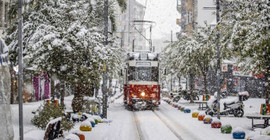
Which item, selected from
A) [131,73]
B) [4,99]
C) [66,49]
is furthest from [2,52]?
[131,73]

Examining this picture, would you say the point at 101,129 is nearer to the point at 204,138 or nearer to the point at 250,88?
the point at 204,138

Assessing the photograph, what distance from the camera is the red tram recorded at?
27281 millimetres

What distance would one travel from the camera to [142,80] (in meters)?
27.5

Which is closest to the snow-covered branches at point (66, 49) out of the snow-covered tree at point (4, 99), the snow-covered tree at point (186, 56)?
the snow-covered tree at point (4, 99)

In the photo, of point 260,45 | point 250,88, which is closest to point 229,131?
point 260,45

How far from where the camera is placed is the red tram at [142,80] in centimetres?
2728

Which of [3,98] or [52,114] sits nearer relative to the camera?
[3,98]

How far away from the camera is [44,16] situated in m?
19.5

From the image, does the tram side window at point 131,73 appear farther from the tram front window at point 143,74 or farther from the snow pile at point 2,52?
the snow pile at point 2,52

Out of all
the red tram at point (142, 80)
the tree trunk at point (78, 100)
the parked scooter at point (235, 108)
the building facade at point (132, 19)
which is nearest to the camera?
the tree trunk at point (78, 100)

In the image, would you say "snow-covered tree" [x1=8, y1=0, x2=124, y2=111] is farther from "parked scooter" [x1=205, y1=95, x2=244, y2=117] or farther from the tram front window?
the tram front window

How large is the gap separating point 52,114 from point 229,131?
657 cm

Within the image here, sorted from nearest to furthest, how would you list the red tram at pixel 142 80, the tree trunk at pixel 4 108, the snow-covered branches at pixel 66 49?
the tree trunk at pixel 4 108, the snow-covered branches at pixel 66 49, the red tram at pixel 142 80

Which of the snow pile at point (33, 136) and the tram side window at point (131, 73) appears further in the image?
the tram side window at point (131, 73)
